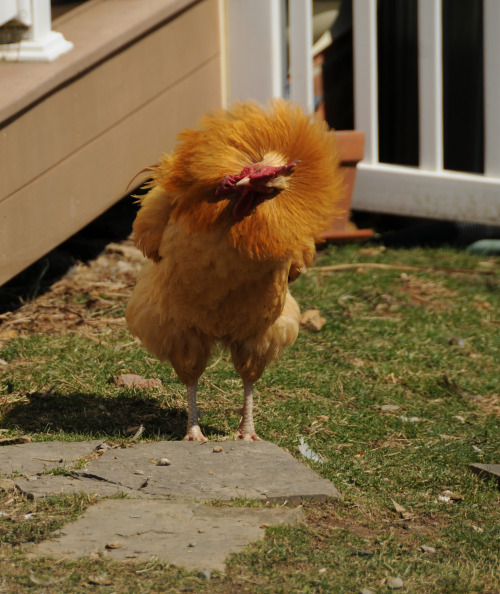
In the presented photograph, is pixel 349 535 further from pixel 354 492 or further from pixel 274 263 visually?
pixel 274 263

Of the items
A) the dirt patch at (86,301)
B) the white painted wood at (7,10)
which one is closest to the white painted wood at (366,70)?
the dirt patch at (86,301)

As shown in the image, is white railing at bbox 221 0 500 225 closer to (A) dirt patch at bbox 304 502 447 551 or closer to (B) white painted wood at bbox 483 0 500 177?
(B) white painted wood at bbox 483 0 500 177

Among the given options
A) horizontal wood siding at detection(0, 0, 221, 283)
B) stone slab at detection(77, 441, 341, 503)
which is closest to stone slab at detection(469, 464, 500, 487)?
stone slab at detection(77, 441, 341, 503)

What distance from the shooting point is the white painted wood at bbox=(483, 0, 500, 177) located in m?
7.40

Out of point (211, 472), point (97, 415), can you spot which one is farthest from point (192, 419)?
point (211, 472)

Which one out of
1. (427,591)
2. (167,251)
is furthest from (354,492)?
(167,251)

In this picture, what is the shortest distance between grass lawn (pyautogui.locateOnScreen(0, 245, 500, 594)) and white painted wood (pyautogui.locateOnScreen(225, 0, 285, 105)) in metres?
1.56

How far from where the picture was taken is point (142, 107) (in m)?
6.68

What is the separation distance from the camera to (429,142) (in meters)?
7.80

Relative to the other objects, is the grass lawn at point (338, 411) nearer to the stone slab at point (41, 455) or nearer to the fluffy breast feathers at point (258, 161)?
the stone slab at point (41, 455)

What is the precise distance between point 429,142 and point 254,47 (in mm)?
1721

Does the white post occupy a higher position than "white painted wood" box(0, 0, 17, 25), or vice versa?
"white painted wood" box(0, 0, 17, 25)

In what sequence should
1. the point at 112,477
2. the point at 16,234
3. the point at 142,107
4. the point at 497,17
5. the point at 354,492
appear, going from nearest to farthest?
the point at 112,477, the point at 354,492, the point at 16,234, the point at 142,107, the point at 497,17

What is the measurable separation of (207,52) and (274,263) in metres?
3.82
